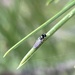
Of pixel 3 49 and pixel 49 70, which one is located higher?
pixel 3 49

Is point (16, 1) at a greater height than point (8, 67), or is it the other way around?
point (16, 1)

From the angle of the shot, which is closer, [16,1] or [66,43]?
[16,1]

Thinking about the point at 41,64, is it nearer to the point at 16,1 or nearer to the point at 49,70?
the point at 49,70

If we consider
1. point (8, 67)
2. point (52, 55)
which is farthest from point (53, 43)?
point (8, 67)

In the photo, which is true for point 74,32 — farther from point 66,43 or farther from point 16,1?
point 16,1

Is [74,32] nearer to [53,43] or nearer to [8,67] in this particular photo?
[53,43]

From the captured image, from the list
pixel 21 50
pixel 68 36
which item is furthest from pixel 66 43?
pixel 21 50
